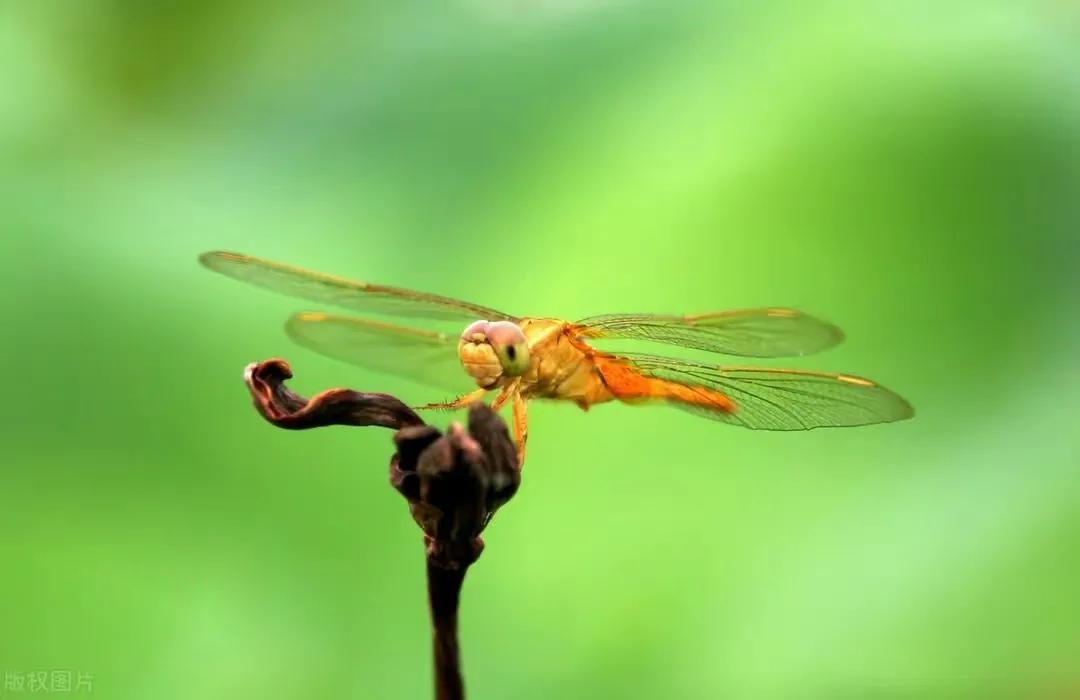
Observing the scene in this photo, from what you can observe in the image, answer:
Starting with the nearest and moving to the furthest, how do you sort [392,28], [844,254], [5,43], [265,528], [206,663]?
1. [206,663]
2. [265,528]
3. [844,254]
4. [5,43]
5. [392,28]

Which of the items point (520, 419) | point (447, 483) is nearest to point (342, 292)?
point (520, 419)

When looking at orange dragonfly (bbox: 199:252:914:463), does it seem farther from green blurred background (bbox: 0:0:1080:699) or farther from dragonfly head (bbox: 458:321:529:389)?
green blurred background (bbox: 0:0:1080:699)

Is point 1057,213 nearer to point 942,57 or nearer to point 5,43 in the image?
point 942,57

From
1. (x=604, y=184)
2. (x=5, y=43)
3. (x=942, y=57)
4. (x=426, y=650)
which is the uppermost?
(x=5, y=43)

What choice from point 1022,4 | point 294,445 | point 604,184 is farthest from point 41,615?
point 1022,4

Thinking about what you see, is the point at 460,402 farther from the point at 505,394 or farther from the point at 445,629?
the point at 445,629

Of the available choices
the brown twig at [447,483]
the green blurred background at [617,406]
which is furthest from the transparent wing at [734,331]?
the brown twig at [447,483]

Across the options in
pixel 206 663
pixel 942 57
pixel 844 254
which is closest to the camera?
pixel 206 663
